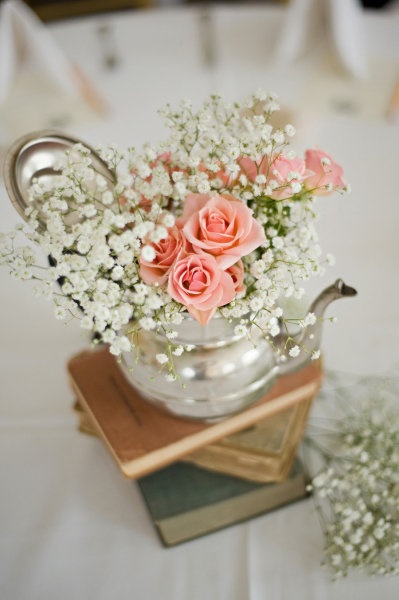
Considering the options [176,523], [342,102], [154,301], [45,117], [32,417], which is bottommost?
[176,523]

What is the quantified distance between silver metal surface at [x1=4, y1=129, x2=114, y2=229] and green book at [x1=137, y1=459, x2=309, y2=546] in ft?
1.66

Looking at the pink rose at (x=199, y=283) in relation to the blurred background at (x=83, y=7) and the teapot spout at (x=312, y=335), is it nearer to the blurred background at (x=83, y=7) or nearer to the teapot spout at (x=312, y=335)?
the teapot spout at (x=312, y=335)

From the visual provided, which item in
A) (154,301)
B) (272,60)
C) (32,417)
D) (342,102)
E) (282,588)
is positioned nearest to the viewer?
(154,301)

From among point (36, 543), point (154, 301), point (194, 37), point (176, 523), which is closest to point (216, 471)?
point (176, 523)

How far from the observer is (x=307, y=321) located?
0.72 m

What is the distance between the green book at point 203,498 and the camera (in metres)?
0.93

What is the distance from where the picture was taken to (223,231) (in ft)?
2.18

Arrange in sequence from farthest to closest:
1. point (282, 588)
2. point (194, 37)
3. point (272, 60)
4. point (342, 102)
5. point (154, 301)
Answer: point (194, 37), point (272, 60), point (342, 102), point (282, 588), point (154, 301)

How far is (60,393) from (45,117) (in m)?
0.91

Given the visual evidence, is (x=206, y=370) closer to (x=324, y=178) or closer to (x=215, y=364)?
(x=215, y=364)

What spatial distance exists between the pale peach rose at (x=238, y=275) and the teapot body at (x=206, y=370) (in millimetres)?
81

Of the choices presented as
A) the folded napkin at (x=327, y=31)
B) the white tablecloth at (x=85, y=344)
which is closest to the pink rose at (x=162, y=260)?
the white tablecloth at (x=85, y=344)

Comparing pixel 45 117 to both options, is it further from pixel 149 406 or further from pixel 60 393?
pixel 149 406

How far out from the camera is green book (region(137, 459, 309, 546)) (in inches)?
36.7
